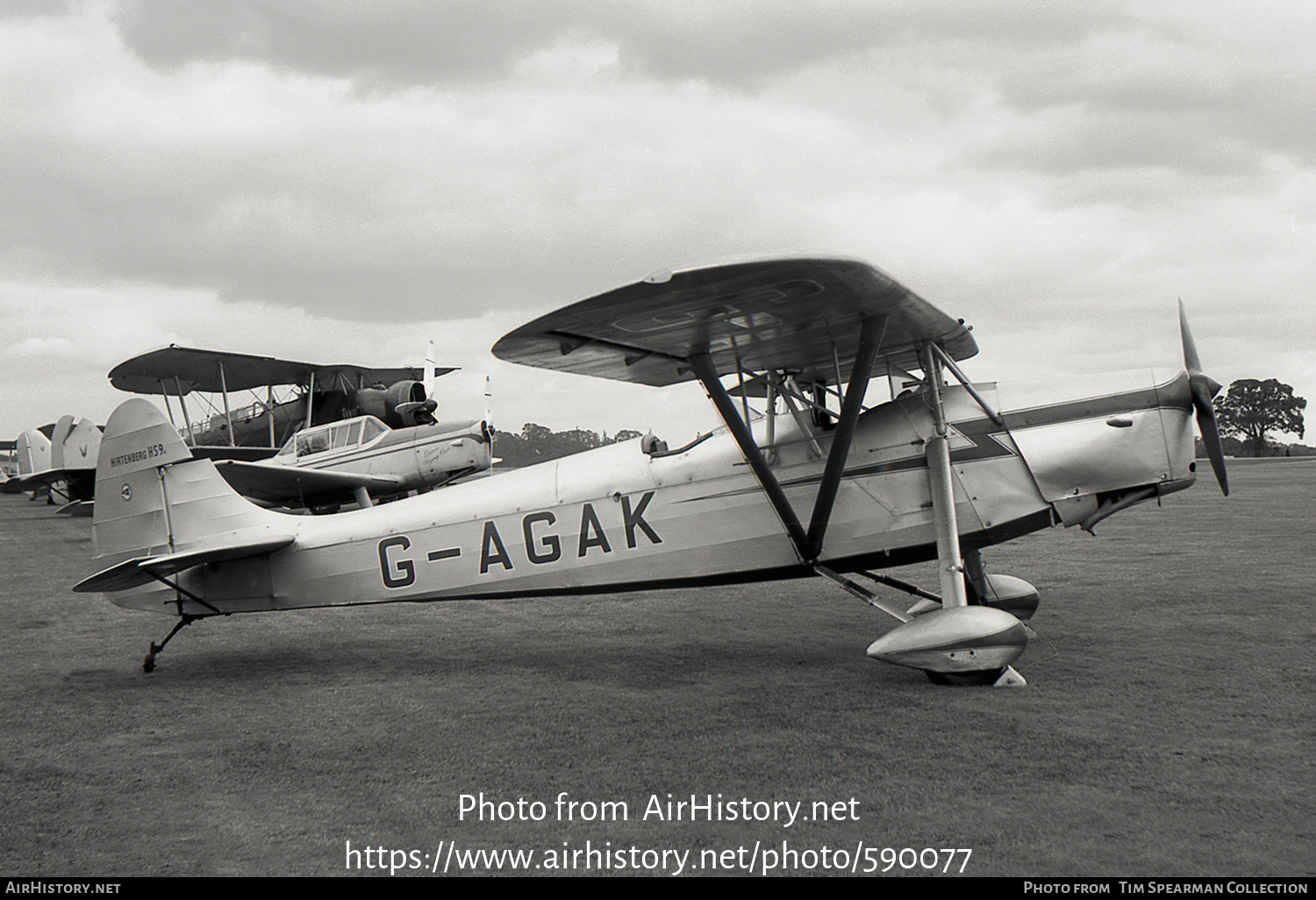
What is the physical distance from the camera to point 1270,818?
334 cm

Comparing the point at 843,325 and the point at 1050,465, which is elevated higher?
the point at 843,325

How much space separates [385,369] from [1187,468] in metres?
21.9

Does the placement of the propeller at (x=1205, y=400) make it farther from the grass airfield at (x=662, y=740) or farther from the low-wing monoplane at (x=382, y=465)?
the low-wing monoplane at (x=382, y=465)

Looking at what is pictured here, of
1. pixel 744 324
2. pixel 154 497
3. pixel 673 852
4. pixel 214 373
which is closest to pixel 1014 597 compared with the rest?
pixel 744 324

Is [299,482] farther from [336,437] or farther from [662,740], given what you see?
[662,740]

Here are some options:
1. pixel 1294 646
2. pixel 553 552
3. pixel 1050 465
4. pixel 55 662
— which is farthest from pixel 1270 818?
pixel 55 662

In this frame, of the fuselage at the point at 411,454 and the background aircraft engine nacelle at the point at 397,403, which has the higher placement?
the background aircraft engine nacelle at the point at 397,403

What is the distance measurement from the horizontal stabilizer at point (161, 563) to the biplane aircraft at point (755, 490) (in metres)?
0.02

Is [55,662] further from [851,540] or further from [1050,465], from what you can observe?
[1050,465]

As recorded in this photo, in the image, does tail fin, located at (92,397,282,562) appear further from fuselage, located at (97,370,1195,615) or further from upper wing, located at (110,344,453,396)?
upper wing, located at (110,344,453,396)

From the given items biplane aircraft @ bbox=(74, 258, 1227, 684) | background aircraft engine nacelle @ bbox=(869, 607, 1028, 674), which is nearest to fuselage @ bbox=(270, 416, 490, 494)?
biplane aircraft @ bbox=(74, 258, 1227, 684)

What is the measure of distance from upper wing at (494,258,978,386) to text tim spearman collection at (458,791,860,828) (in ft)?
7.79

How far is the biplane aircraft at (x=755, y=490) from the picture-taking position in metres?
5.46

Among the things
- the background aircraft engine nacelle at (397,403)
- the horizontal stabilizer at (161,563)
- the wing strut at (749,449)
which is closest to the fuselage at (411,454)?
the background aircraft engine nacelle at (397,403)
